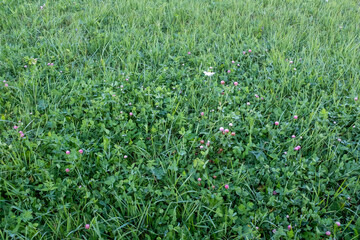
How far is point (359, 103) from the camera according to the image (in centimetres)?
242

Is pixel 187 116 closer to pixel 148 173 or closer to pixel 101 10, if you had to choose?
pixel 148 173

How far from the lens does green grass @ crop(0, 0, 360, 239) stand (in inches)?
65.9

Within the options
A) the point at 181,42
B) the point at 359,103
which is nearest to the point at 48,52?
the point at 181,42

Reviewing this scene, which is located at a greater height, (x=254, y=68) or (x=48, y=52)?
(x=48, y=52)

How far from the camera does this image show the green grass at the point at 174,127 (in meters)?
1.67

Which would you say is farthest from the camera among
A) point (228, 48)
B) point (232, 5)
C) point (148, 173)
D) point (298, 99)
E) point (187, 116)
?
point (232, 5)

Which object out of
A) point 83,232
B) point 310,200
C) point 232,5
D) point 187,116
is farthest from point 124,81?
point 232,5

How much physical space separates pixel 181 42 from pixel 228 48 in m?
0.53

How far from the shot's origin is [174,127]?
2.28m

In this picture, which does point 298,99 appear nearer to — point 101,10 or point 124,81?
point 124,81

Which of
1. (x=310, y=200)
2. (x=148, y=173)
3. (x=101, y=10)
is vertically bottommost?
(x=310, y=200)

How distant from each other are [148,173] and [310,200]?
1.05 m

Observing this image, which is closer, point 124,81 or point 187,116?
point 187,116

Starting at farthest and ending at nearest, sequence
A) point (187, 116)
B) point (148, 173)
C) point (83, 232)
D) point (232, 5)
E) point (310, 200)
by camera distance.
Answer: point (232, 5) < point (187, 116) < point (148, 173) < point (310, 200) < point (83, 232)
